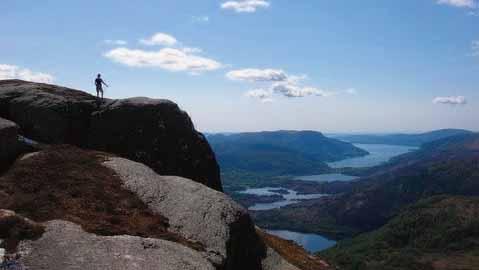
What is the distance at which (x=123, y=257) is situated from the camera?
73.4 ft

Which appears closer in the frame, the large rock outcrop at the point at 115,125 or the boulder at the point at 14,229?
the boulder at the point at 14,229

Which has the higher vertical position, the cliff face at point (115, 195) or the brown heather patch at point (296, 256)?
the cliff face at point (115, 195)

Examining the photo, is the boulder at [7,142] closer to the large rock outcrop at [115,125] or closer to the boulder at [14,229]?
the large rock outcrop at [115,125]

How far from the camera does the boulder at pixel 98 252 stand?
21.3 meters

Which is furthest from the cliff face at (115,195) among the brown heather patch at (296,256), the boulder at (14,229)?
the brown heather patch at (296,256)

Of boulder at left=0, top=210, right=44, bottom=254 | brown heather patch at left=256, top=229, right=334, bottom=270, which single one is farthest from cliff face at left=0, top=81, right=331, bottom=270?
brown heather patch at left=256, top=229, right=334, bottom=270

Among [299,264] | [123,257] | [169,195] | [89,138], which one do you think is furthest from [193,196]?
[89,138]

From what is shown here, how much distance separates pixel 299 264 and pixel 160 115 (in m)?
19.5

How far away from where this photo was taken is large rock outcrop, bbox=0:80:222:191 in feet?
150

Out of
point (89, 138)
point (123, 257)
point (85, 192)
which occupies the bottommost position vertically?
point (123, 257)

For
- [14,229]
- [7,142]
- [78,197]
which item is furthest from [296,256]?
[14,229]

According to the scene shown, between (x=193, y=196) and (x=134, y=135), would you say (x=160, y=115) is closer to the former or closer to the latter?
(x=134, y=135)

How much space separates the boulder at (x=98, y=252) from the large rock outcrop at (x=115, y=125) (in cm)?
2178

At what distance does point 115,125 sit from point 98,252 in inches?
1012
